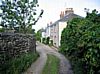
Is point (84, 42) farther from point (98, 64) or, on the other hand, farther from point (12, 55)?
point (12, 55)

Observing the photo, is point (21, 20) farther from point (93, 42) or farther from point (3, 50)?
point (93, 42)

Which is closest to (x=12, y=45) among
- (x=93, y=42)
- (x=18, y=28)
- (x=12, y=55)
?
(x=12, y=55)

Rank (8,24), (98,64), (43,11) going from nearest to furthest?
1. (98,64)
2. (8,24)
3. (43,11)

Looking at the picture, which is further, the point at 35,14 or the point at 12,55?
the point at 35,14

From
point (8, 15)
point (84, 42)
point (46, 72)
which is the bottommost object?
point (46, 72)

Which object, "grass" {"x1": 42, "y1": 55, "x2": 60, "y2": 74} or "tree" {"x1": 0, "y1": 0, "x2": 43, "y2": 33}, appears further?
"tree" {"x1": 0, "y1": 0, "x2": 43, "y2": 33}

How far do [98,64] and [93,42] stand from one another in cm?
116

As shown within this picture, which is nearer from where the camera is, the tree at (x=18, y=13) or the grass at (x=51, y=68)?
the grass at (x=51, y=68)

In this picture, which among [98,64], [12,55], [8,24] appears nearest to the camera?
[98,64]

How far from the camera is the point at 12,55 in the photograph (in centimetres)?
1886

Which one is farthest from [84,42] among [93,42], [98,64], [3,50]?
[3,50]

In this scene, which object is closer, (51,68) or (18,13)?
(51,68)

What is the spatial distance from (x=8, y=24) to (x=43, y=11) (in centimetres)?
875

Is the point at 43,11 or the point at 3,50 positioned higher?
the point at 43,11
